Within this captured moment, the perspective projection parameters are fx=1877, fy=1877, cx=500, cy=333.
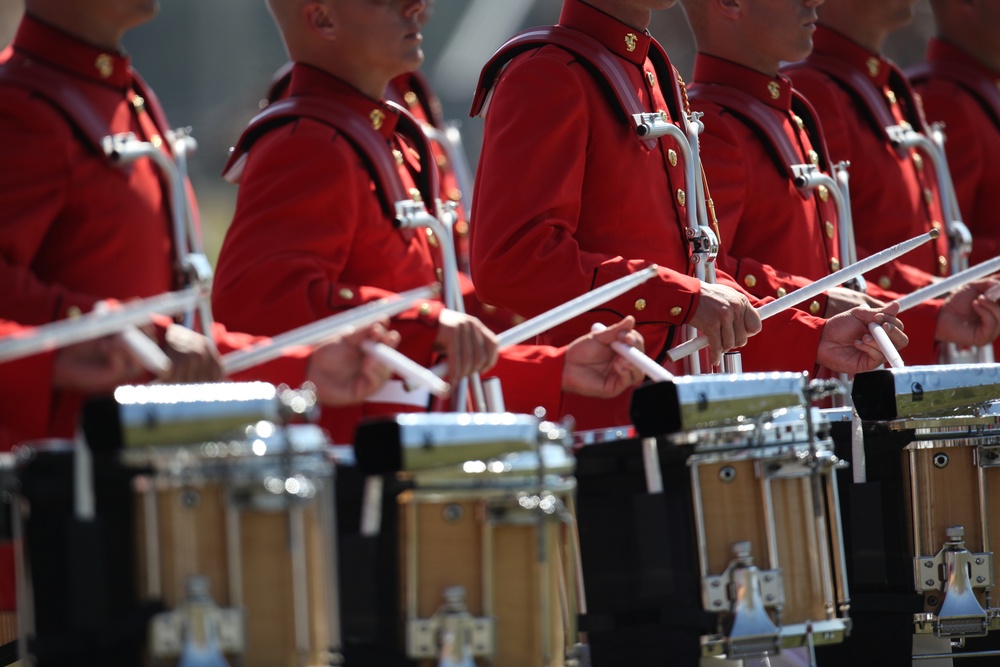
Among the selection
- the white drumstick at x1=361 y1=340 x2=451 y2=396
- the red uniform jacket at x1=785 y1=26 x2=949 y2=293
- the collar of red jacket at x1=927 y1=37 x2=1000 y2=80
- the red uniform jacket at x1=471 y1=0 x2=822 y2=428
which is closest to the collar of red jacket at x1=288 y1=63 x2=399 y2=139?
the red uniform jacket at x1=471 y1=0 x2=822 y2=428

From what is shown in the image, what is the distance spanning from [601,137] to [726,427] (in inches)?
44.4

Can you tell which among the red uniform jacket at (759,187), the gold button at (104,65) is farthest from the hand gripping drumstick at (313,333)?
the red uniform jacket at (759,187)

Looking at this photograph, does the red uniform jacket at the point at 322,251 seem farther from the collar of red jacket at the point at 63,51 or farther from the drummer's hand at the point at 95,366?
the drummer's hand at the point at 95,366

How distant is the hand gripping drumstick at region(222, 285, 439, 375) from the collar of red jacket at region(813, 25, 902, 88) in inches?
114

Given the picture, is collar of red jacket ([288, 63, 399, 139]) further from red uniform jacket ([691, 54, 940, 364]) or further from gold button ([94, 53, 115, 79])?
red uniform jacket ([691, 54, 940, 364])

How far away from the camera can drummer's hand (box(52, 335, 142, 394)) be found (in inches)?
124

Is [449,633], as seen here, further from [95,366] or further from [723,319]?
[723,319]

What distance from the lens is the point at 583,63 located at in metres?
4.52

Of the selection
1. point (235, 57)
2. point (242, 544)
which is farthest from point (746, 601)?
point (235, 57)

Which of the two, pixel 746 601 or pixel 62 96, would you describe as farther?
pixel 62 96

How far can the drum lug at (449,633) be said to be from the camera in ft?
10.3

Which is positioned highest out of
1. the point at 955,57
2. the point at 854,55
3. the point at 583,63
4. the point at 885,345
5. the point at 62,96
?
the point at 955,57

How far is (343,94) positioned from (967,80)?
10.1ft

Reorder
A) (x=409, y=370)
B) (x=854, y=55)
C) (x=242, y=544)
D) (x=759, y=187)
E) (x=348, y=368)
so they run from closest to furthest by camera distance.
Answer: (x=242, y=544)
(x=409, y=370)
(x=348, y=368)
(x=759, y=187)
(x=854, y=55)
